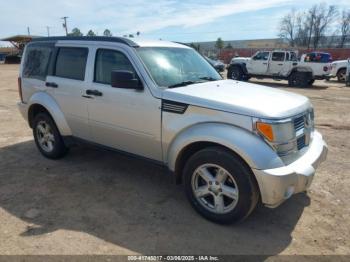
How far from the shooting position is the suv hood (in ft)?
11.6

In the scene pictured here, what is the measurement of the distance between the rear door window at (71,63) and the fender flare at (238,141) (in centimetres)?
205

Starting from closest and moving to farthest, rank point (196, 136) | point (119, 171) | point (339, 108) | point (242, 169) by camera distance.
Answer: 1. point (242, 169)
2. point (196, 136)
3. point (119, 171)
4. point (339, 108)

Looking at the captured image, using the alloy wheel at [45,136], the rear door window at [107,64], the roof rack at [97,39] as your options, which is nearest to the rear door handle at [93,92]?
the rear door window at [107,64]

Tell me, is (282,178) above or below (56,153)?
above

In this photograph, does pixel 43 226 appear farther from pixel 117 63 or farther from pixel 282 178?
Result: pixel 282 178

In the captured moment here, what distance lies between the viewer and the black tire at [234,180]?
11.5 feet

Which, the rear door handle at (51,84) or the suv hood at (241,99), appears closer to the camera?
the suv hood at (241,99)

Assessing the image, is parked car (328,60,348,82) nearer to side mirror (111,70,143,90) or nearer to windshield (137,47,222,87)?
windshield (137,47,222,87)

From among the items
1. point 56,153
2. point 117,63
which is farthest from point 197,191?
point 56,153

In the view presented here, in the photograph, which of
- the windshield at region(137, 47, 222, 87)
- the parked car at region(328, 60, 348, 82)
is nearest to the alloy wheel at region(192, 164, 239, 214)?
the windshield at region(137, 47, 222, 87)

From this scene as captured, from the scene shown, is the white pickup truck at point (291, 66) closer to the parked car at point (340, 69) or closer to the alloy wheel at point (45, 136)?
the parked car at point (340, 69)

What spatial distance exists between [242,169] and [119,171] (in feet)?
7.80

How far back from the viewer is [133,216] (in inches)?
157

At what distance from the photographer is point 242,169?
351 cm
